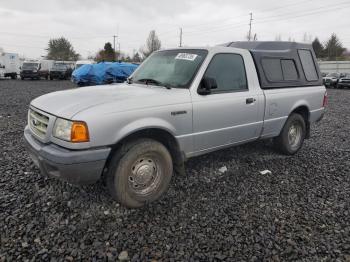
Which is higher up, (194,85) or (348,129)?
(194,85)

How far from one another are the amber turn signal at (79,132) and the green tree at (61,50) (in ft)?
236

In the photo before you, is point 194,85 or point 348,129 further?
point 348,129

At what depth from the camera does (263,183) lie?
418 cm

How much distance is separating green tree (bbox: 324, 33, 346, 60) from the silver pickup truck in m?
62.9

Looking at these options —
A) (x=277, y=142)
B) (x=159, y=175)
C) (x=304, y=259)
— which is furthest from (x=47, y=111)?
(x=277, y=142)

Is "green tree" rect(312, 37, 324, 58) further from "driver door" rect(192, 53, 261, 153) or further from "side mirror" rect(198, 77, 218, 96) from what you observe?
"side mirror" rect(198, 77, 218, 96)

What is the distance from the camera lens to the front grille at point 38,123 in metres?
3.17

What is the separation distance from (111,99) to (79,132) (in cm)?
55

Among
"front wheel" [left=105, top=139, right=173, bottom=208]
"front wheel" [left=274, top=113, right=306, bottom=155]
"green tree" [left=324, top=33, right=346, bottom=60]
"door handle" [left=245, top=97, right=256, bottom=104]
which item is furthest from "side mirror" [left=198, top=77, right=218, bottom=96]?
Answer: "green tree" [left=324, top=33, right=346, bottom=60]

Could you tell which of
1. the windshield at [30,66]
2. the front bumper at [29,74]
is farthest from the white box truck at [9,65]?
the front bumper at [29,74]

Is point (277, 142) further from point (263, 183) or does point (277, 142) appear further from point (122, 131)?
point (122, 131)

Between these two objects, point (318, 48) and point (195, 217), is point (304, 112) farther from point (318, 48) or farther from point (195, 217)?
point (318, 48)

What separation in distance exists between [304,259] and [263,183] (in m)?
1.61

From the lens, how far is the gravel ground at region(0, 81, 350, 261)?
8.79 feet
